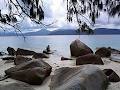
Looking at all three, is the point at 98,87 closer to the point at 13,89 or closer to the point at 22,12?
the point at 13,89

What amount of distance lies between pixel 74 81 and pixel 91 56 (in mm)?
4961

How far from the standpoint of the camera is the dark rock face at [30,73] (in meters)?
6.84

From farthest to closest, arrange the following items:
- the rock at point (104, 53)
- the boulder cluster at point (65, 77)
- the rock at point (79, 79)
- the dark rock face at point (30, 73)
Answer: the rock at point (104, 53) → the dark rock face at point (30, 73) → the boulder cluster at point (65, 77) → the rock at point (79, 79)

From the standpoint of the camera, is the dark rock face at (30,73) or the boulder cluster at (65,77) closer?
the boulder cluster at (65,77)

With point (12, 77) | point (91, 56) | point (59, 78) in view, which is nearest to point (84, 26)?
point (59, 78)

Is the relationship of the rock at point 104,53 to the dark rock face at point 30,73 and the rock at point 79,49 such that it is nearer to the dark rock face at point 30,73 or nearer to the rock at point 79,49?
the rock at point 79,49

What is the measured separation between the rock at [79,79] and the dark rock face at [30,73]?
550 millimetres

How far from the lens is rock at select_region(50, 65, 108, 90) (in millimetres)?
5416

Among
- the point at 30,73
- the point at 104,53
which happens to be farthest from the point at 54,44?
the point at 30,73

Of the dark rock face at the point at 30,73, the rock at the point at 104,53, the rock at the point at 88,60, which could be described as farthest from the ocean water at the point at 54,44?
the rock at the point at 104,53

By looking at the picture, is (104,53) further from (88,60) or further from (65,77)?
(65,77)

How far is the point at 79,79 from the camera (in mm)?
5594

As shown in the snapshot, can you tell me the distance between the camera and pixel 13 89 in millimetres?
5555

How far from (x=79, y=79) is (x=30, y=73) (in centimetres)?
171
